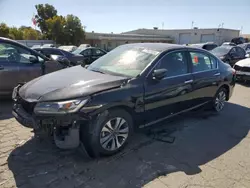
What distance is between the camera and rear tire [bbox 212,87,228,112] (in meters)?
5.37

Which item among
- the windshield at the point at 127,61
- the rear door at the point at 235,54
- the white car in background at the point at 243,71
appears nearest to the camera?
the windshield at the point at 127,61

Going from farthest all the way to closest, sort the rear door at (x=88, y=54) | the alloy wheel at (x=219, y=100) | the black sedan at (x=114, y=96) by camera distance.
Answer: the rear door at (x=88, y=54) → the alloy wheel at (x=219, y=100) → the black sedan at (x=114, y=96)

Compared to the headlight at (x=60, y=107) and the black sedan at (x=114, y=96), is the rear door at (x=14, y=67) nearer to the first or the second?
the black sedan at (x=114, y=96)

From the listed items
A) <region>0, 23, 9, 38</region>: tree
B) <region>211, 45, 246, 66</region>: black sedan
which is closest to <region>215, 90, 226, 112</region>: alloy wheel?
<region>211, 45, 246, 66</region>: black sedan

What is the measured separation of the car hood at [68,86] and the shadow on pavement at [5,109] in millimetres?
1629

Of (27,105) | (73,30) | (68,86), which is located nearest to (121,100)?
(68,86)

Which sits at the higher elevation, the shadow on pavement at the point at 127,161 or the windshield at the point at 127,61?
the windshield at the point at 127,61

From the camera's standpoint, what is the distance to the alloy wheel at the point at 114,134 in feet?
10.5

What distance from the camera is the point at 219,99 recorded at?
551cm

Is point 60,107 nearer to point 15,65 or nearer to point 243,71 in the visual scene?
point 15,65

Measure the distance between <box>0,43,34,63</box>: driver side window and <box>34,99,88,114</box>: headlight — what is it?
3084 millimetres

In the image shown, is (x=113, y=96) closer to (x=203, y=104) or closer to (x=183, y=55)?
(x=183, y=55)

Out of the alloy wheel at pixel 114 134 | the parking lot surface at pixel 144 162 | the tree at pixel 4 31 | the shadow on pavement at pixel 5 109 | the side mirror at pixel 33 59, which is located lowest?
the parking lot surface at pixel 144 162

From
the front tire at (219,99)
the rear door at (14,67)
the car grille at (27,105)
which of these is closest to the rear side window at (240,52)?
the front tire at (219,99)
